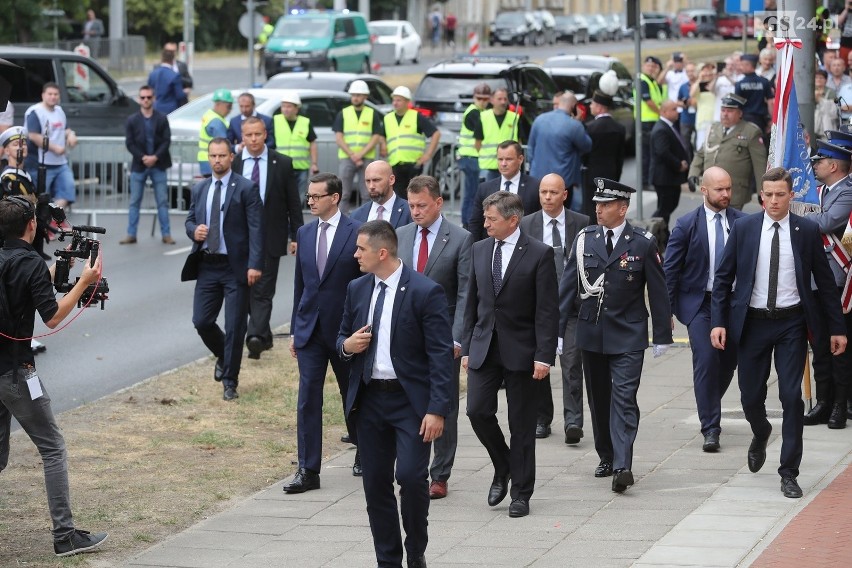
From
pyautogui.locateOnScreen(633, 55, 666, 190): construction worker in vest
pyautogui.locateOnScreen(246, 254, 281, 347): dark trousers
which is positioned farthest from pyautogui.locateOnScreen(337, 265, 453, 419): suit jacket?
pyautogui.locateOnScreen(633, 55, 666, 190): construction worker in vest

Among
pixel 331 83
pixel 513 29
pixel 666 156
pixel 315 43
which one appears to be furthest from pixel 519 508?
pixel 513 29

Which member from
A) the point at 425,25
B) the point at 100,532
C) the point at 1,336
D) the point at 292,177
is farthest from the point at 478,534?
the point at 425,25

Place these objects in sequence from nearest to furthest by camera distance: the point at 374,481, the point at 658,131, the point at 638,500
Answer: the point at 374,481 → the point at 638,500 → the point at 658,131

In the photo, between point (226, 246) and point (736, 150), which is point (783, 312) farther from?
point (736, 150)

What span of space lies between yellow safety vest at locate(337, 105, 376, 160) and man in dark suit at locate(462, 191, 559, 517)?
33.8 ft

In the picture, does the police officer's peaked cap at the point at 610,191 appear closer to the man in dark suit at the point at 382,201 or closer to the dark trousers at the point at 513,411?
the dark trousers at the point at 513,411

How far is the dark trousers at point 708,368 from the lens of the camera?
10.4 meters

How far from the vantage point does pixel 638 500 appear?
922 cm

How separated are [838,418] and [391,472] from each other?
459 cm

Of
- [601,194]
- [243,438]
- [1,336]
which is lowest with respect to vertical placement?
[243,438]

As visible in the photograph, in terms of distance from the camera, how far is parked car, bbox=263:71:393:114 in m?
24.5

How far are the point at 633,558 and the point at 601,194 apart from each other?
2.54 metres

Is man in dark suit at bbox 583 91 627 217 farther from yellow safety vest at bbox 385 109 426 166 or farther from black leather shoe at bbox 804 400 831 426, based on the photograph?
black leather shoe at bbox 804 400 831 426

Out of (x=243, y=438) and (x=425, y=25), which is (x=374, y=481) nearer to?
(x=243, y=438)
